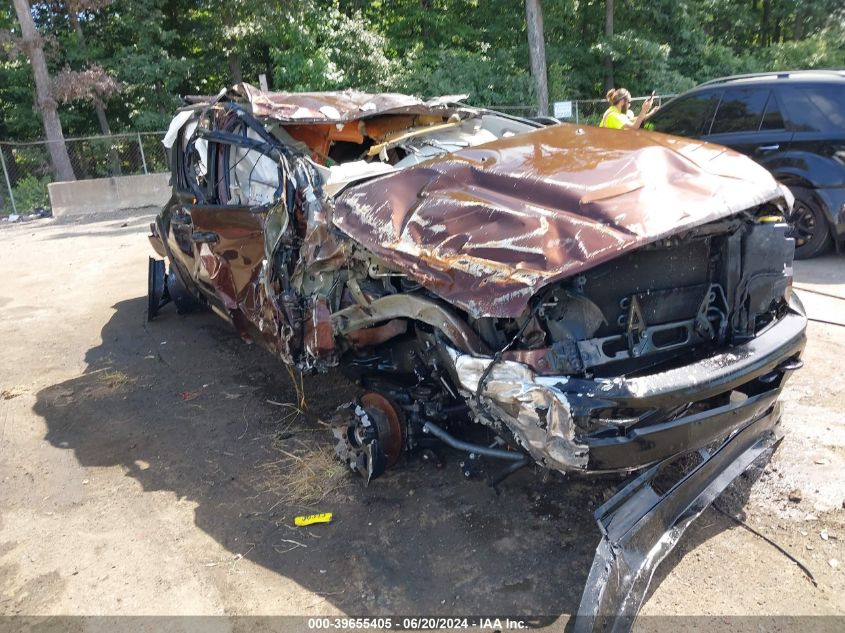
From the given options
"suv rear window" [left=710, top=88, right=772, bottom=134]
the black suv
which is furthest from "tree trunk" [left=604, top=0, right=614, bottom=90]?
the black suv

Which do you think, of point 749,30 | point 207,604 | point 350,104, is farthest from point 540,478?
point 749,30

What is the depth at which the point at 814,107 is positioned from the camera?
6.96 metres

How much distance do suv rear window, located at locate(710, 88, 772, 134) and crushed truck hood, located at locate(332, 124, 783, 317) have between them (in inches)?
172

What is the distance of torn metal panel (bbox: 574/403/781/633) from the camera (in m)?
2.58

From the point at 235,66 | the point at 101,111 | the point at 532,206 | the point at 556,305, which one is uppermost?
the point at 235,66

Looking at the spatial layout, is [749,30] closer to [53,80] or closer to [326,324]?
[53,80]

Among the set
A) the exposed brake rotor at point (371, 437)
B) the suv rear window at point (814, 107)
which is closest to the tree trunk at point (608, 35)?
the suv rear window at point (814, 107)

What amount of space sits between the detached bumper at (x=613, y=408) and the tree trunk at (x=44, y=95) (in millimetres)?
18680

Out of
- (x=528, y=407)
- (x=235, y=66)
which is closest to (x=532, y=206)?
(x=528, y=407)

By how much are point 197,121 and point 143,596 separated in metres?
3.61

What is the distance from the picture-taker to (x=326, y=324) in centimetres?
373

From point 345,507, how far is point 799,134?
6198 mm

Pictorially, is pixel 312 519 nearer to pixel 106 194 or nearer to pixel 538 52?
pixel 106 194

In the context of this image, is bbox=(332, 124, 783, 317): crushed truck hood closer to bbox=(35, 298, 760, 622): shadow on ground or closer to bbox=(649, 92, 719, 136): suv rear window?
bbox=(35, 298, 760, 622): shadow on ground
